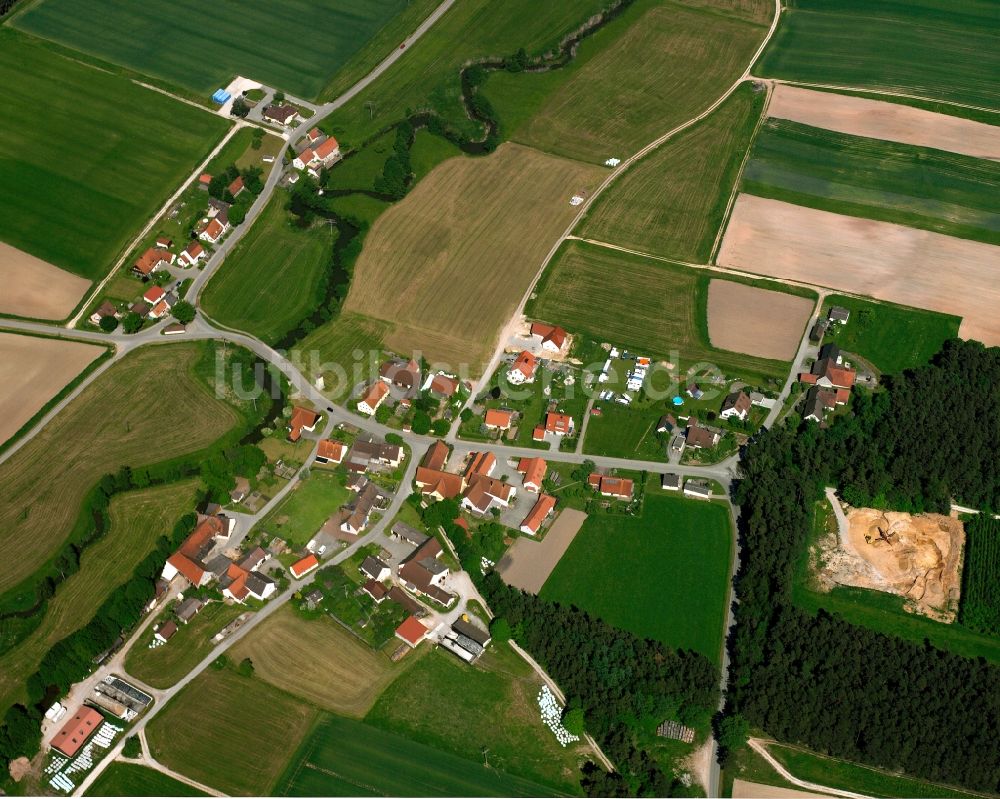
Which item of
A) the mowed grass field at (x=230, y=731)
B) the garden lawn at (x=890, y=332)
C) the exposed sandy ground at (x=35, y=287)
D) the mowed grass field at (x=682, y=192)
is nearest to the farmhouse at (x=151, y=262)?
the exposed sandy ground at (x=35, y=287)

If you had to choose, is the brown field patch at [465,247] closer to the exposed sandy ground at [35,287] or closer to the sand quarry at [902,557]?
the exposed sandy ground at [35,287]

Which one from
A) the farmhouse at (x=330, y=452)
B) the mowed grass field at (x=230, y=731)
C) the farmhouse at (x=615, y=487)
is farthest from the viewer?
the farmhouse at (x=330, y=452)

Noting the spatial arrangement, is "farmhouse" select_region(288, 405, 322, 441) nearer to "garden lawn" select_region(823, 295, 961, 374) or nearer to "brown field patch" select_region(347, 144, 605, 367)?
"brown field patch" select_region(347, 144, 605, 367)

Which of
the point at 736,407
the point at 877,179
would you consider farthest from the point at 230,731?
the point at 877,179

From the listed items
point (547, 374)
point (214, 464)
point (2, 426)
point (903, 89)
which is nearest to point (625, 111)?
point (903, 89)

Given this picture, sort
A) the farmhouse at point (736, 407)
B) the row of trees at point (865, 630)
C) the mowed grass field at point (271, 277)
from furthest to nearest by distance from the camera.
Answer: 1. the mowed grass field at point (271, 277)
2. the farmhouse at point (736, 407)
3. the row of trees at point (865, 630)

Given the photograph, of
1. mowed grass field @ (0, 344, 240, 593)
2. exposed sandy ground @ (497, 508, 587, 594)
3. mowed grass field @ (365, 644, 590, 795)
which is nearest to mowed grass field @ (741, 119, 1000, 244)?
exposed sandy ground @ (497, 508, 587, 594)

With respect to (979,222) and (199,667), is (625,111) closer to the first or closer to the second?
(979,222)
